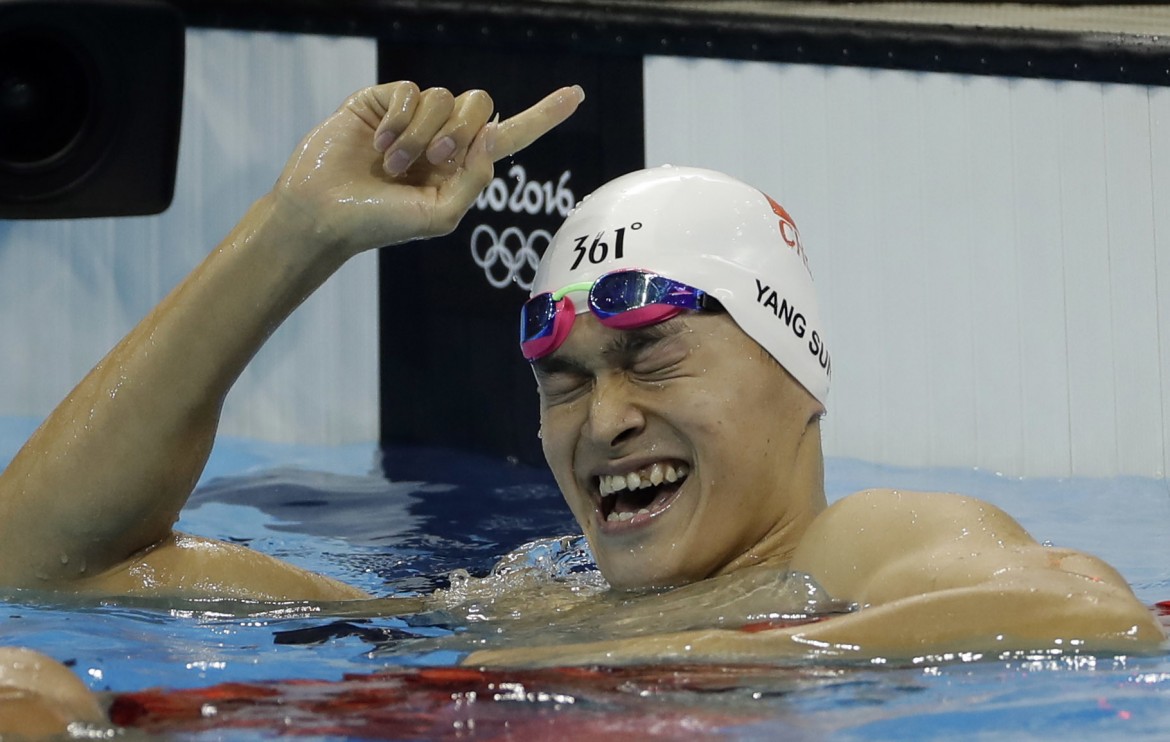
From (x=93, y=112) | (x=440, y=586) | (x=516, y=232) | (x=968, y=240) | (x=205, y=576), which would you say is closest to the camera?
(x=205, y=576)

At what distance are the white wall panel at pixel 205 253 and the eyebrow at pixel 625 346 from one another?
2.39m

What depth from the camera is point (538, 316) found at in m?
2.47

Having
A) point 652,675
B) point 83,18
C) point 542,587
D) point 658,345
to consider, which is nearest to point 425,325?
point 83,18

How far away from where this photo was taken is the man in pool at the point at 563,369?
238 centimetres

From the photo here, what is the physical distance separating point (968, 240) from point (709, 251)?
219 cm

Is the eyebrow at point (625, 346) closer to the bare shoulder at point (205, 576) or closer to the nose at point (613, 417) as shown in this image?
the nose at point (613, 417)

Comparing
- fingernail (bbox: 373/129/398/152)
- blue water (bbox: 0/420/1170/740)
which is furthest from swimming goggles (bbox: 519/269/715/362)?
blue water (bbox: 0/420/1170/740)

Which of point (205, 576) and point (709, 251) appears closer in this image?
point (709, 251)

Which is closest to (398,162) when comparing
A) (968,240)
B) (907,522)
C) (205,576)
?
(205,576)

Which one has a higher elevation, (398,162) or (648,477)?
(398,162)

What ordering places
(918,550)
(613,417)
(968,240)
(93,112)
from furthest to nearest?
(968,240), (93,112), (613,417), (918,550)

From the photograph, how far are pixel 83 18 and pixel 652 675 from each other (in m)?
2.97

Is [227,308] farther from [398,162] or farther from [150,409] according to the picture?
[398,162]

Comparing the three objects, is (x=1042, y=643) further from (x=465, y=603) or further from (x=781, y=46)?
(x=781, y=46)
